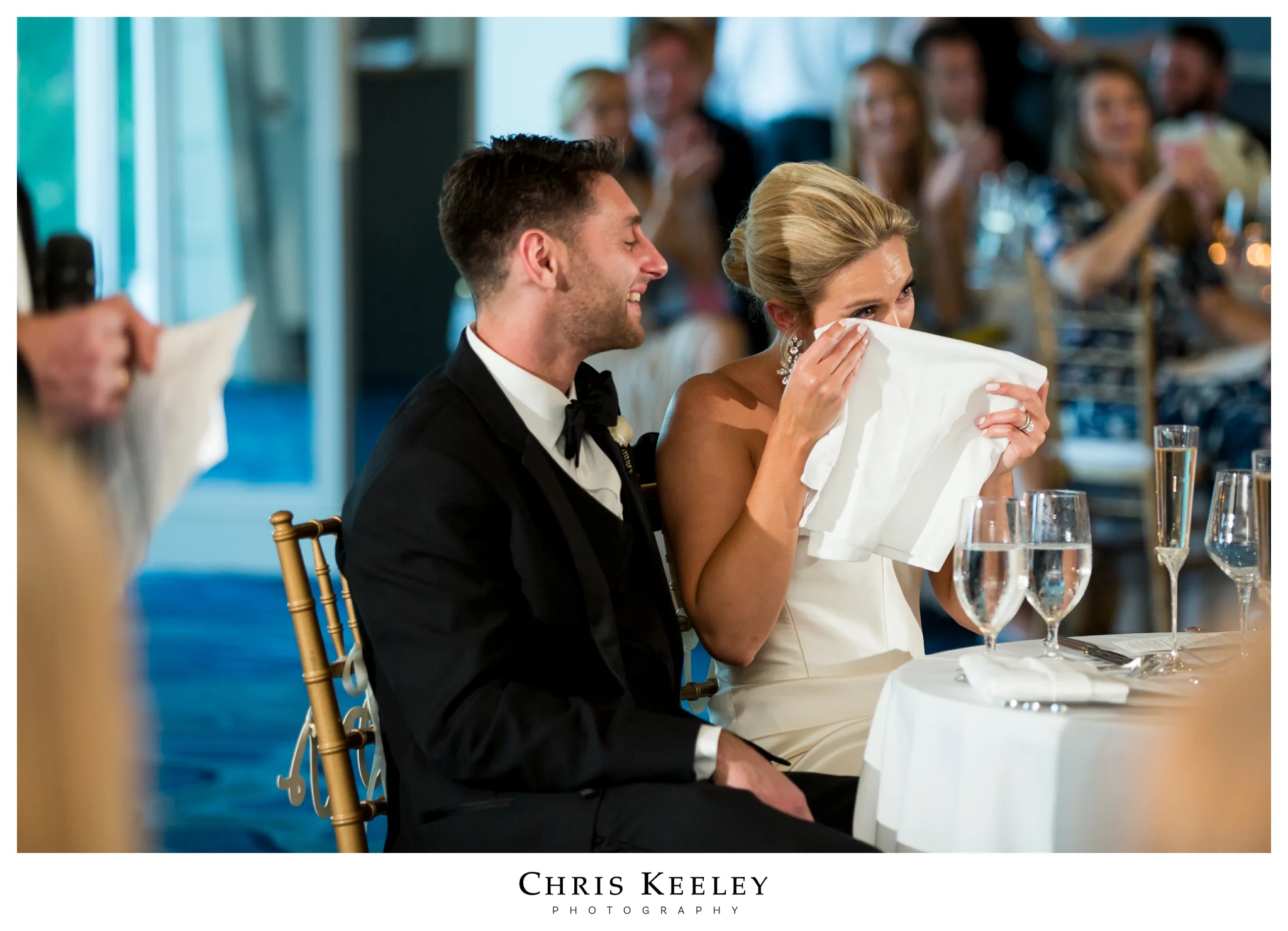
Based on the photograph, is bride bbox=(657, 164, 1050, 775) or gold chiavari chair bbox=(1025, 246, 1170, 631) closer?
bride bbox=(657, 164, 1050, 775)

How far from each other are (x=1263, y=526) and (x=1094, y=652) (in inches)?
10.2

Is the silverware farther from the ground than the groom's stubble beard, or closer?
→ closer

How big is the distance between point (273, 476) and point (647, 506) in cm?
454

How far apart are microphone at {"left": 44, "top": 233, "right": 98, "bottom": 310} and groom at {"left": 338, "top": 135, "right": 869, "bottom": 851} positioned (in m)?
0.59

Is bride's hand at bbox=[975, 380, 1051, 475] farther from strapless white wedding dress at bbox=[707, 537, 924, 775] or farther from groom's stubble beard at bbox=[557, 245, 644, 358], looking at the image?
groom's stubble beard at bbox=[557, 245, 644, 358]

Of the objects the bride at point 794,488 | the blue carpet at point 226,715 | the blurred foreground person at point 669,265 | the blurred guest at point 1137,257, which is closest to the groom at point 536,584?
the bride at point 794,488

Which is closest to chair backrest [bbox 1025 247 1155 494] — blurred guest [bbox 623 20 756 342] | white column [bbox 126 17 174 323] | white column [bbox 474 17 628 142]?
blurred guest [bbox 623 20 756 342]

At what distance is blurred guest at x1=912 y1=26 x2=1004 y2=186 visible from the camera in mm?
5852

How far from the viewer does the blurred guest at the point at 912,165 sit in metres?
5.56

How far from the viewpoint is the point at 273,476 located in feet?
20.1

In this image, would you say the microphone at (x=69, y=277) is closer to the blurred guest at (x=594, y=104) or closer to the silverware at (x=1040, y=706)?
the silverware at (x=1040, y=706)

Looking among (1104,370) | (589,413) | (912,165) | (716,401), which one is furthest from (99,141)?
(589,413)
